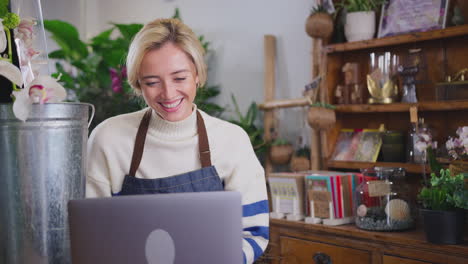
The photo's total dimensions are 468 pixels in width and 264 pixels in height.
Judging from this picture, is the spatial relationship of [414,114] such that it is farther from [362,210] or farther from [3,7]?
[3,7]

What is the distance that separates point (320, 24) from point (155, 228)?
7.43ft

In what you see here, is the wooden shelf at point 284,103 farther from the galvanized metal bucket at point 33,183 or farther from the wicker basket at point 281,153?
the galvanized metal bucket at point 33,183

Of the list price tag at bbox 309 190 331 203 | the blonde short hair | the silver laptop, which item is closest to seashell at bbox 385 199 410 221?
price tag at bbox 309 190 331 203

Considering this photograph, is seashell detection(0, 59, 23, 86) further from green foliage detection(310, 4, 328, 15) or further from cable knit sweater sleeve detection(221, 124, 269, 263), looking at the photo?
green foliage detection(310, 4, 328, 15)

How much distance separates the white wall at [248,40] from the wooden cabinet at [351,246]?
0.93 m

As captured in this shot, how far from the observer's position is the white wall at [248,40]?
359 centimetres

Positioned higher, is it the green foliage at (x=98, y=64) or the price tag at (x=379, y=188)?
the green foliage at (x=98, y=64)

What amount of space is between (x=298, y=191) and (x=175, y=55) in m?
1.56

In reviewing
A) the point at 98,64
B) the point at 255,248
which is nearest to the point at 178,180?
the point at 255,248

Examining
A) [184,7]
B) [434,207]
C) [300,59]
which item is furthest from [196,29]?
[434,207]

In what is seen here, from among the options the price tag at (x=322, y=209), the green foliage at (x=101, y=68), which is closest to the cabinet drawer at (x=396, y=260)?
the price tag at (x=322, y=209)

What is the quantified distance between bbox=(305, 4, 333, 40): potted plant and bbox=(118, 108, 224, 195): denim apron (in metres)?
1.54

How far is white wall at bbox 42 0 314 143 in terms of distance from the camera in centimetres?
359

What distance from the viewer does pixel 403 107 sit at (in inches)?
109
